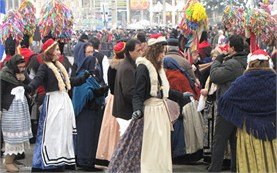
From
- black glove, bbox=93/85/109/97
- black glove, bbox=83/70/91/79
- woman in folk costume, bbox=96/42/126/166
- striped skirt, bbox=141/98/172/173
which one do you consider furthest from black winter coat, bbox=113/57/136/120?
black glove, bbox=93/85/109/97

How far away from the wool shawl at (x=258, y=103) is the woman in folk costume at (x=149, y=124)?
0.87 meters

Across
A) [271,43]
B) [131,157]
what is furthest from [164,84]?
[271,43]

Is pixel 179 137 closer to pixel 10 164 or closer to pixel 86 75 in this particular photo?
pixel 86 75

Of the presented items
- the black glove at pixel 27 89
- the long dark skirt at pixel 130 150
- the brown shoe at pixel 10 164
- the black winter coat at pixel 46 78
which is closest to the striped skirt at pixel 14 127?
the brown shoe at pixel 10 164

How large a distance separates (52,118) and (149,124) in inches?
66.5

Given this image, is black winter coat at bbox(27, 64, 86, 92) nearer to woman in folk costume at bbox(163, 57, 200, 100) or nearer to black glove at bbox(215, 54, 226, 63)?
woman in folk costume at bbox(163, 57, 200, 100)

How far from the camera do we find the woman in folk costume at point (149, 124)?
726cm

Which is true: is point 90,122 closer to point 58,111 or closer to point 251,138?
point 58,111

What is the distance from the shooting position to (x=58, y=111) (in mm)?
8461

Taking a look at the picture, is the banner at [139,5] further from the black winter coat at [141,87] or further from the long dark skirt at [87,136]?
the black winter coat at [141,87]

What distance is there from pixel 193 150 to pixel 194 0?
118 inches

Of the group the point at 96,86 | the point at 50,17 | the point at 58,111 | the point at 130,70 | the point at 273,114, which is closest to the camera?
the point at 273,114

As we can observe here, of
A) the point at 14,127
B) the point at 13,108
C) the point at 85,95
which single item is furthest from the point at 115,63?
the point at 14,127

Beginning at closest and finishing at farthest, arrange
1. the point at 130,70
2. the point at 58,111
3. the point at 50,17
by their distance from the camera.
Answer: the point at 130,70 → the point at 58,111 → the point at 50,17
